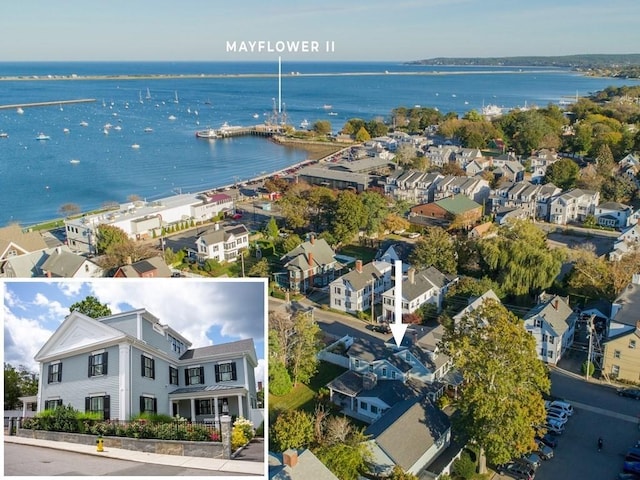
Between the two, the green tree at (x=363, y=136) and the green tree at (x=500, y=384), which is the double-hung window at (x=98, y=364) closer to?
the green tree at (x=500, y=384)

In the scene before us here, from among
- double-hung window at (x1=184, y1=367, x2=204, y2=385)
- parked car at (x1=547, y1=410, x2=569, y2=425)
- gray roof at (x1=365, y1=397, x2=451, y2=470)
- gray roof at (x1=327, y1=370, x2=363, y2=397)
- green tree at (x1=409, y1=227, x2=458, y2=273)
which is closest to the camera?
double-hung window at (x1=184, y1=367, x2=204, y2=385)

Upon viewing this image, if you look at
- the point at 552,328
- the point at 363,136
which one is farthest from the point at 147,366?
the point at 363,136

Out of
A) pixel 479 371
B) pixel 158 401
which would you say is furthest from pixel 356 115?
pixel 158 401

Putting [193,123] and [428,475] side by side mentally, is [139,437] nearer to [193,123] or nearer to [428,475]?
[428,475]

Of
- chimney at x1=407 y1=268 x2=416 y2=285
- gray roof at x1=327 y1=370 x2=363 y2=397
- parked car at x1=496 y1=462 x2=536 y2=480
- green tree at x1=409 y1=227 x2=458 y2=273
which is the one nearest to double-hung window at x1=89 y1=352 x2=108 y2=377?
parked car at x1=496 y1=462 x2=536 y2=480

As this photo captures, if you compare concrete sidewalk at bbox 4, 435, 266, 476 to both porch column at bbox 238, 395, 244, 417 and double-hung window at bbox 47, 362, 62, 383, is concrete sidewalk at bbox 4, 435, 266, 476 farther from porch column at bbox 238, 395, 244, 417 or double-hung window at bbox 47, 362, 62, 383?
double-hung window at bbox 47, 362, 62, 383

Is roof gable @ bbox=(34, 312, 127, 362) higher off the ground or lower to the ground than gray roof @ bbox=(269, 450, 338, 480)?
higher
